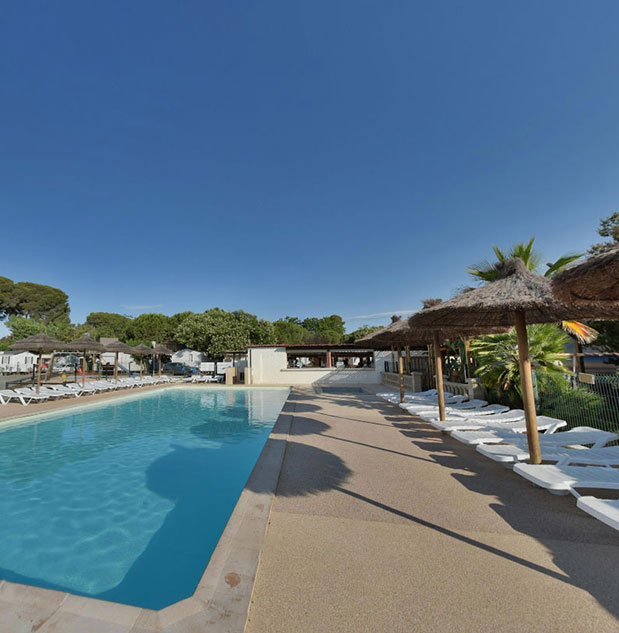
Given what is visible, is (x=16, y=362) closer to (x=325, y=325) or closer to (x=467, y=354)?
(x=467, y=354)

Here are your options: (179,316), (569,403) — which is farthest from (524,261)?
(179,316)

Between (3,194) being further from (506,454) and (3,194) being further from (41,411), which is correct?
(506,454)

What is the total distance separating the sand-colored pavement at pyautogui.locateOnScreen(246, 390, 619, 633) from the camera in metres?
1.84

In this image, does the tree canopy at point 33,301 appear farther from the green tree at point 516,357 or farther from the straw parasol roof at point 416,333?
the green tree at point 516,357

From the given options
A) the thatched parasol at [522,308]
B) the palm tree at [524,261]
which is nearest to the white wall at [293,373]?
the palm tree at [524,261]

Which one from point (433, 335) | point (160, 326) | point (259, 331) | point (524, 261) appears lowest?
point (433, 335)

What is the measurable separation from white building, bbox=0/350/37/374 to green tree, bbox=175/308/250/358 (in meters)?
18.0

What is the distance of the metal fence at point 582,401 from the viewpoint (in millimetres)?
6895

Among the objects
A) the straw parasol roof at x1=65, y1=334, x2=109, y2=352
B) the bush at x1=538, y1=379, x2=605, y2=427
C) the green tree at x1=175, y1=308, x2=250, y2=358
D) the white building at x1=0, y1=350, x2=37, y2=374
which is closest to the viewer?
the bush at x1=538, y1=379, x2=605, y2=427

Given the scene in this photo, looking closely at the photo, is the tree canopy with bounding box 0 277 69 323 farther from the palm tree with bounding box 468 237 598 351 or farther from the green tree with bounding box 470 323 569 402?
the green tree with bounding box 470 323 569 402

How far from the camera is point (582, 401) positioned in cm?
717

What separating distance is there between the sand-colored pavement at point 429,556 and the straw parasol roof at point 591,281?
2471mm

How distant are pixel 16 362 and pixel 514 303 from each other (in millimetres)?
45883

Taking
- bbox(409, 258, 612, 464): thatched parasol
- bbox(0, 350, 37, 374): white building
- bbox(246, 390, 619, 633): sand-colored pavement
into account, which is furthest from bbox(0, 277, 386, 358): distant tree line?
bbox(246, 390, 619, 633): sand-colored pavement
